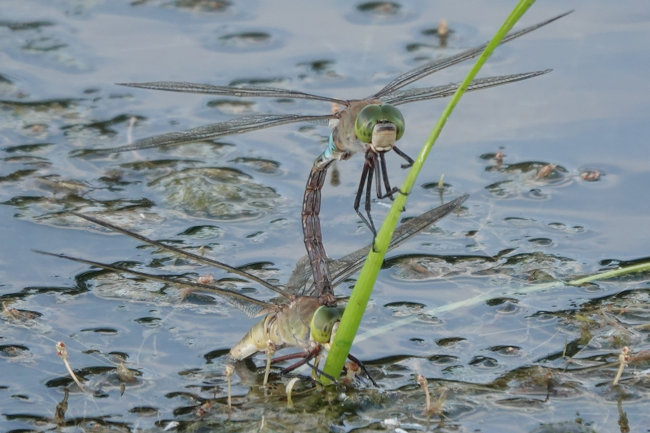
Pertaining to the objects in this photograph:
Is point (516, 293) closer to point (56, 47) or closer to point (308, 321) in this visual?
point (308, 321)

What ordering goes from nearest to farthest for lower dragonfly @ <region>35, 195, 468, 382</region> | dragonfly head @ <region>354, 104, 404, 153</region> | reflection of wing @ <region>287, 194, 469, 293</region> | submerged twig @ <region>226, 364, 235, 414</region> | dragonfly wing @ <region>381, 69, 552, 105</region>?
dragonfly head @ <region>354, 104, 404, 153</region>, submerged twig @ <region>226, 364, 235, 414</region>, lower dragonfly @ <region>35, 195, 468, 382</region>, dragonfly wing @ <region>381, 69, 552, 105</region>, reflection of wing @ <region>287, 194, 469, 293</region>

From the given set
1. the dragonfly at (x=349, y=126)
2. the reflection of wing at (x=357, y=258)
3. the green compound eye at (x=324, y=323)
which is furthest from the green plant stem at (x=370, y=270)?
the reflection of wing at (x=357, y=258)

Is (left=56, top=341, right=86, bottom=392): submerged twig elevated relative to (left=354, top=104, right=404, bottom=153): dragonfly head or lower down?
lower down

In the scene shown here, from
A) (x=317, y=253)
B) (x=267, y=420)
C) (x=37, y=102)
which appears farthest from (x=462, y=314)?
(x=37, y=102)

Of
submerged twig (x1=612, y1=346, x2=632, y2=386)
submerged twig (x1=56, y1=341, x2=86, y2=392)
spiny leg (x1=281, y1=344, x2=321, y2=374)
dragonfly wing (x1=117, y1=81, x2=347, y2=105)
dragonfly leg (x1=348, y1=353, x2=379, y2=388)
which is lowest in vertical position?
submerged twig (x1=56, y1=341, x2=86, y2=392)

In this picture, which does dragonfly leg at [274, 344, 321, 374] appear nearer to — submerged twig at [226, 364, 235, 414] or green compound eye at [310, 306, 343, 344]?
green compound eye at [310, 306, 343, 344]

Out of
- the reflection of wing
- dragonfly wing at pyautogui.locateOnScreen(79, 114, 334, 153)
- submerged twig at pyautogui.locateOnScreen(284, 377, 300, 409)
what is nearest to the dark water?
submerged twig at pyautogui.locateOnScreen(284, 377, 300, 409)

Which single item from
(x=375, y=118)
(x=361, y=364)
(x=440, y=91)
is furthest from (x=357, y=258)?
(x=375, y=118)
